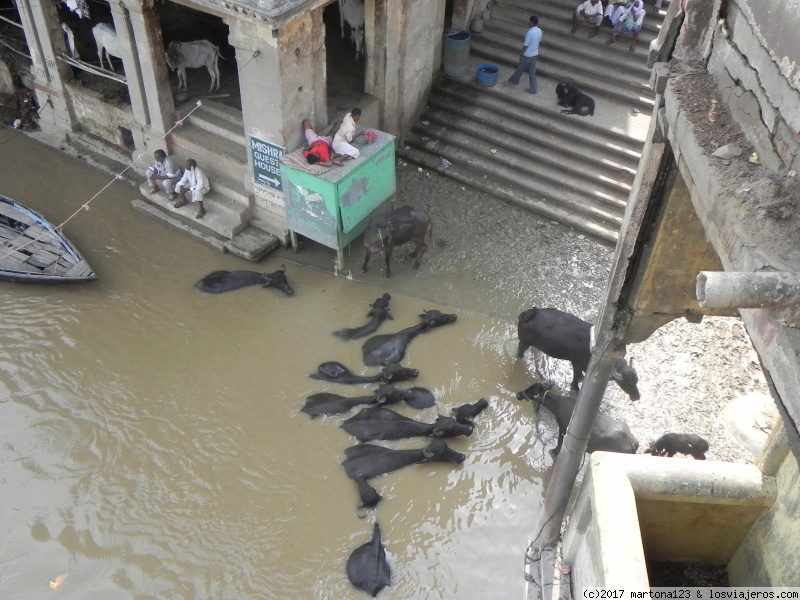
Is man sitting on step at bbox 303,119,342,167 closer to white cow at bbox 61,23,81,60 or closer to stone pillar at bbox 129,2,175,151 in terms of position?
stone pillar at bbox 129,2,175,151

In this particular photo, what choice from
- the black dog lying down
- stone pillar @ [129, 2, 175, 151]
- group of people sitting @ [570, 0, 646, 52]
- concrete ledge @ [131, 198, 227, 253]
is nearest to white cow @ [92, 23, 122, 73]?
stone pillar @ [129, 2, 175, 151]

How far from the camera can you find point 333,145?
10266 mm

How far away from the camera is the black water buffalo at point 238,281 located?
10.3m

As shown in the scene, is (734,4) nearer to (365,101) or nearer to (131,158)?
(365,101)

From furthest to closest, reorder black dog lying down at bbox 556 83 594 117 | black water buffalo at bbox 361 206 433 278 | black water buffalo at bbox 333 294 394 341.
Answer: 1. black dog lying down at bbox 556 83 594 117
2. black water buffalo at bbox 361 206 433 278
3. black water buffalo at bbox 333 294 394 341

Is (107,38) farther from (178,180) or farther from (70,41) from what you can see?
(178,180)

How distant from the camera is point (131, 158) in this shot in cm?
1285

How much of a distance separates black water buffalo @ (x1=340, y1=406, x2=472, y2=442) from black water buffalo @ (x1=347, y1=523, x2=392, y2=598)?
1.34m

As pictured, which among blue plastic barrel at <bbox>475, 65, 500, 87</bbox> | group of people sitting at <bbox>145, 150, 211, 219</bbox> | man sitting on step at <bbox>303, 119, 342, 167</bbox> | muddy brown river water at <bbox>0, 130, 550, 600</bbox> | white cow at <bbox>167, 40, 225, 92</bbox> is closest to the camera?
muddy brown river water at <bbox>0, 130, 550, 600</bbox>

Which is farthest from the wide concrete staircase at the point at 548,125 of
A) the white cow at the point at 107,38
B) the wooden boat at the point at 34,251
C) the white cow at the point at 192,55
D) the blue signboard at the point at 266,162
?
the wooden boat at the point at 34,251

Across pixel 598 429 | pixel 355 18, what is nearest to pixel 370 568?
pixel 598 429

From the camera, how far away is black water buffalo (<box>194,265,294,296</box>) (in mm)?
10336

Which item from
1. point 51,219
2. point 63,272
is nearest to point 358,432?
point 63,272

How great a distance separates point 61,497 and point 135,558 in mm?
1226
